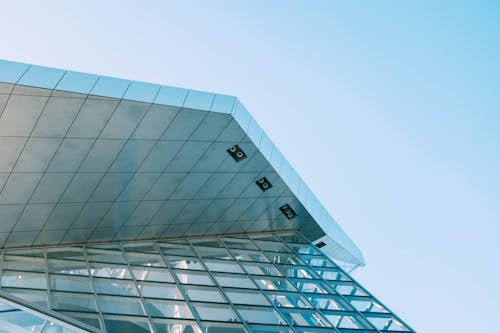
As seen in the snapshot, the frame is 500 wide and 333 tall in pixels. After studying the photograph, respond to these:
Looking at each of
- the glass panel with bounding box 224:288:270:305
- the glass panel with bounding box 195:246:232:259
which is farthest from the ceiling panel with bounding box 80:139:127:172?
the glass panel with bounding box 195:246:232:259

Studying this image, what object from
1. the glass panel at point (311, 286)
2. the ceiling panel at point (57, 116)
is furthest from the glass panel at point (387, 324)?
the ceiling panel at point (57, 116)

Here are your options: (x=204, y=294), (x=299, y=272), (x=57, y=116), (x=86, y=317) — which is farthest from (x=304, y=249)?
(x=57, y=116)

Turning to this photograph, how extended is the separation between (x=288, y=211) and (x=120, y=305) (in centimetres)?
1121

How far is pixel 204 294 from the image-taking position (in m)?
19.5

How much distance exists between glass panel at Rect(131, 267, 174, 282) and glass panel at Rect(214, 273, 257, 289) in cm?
189

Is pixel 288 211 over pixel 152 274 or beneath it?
over

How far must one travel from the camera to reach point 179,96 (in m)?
18.4

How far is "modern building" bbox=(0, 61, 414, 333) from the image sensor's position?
16281mm

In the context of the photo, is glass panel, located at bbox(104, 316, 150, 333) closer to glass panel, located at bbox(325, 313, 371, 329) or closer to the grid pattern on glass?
the grid pattern on glass

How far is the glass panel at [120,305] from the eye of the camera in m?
16.1

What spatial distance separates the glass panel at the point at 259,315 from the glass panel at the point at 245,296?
57cm

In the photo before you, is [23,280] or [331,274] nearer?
[23,280]

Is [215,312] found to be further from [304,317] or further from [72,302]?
[72,302]

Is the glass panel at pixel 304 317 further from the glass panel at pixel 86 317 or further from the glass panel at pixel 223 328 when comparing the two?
the glass panel at pixel 86 317
